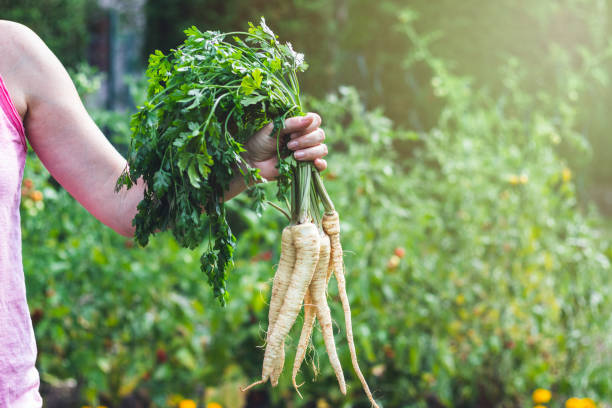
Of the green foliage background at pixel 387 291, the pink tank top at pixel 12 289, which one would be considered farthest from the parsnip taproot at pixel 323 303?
→ the green foliage background at pixel 387 291

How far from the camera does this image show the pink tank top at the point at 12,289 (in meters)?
1.12

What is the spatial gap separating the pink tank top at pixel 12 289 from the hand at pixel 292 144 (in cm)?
47

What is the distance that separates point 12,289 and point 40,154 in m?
0.32

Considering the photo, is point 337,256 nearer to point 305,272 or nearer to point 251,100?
point 305,272

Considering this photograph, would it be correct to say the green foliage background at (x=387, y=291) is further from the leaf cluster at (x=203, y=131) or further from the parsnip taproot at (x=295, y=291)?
the leaf cluster at (x=203, y=131)

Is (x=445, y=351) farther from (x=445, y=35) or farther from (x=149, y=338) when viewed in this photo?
(x=445, y=35)

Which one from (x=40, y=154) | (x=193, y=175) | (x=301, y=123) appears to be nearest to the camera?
(x=193, y=175)

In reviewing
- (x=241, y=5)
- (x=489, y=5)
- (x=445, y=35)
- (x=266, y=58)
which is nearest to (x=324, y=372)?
(x=266, y=58)

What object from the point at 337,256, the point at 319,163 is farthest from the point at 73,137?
the point at 337,256

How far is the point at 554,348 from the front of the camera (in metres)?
2.82

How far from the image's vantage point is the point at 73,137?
128 centimetres

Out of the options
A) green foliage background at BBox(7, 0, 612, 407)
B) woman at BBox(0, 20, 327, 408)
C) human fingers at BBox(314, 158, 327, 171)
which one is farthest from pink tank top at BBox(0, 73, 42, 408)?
green foliage background at BBox(7, 0, 612, 407)

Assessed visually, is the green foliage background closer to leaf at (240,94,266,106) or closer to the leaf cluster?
the leaf cluster

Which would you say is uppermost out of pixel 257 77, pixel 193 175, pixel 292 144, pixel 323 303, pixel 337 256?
pixel 257 77
